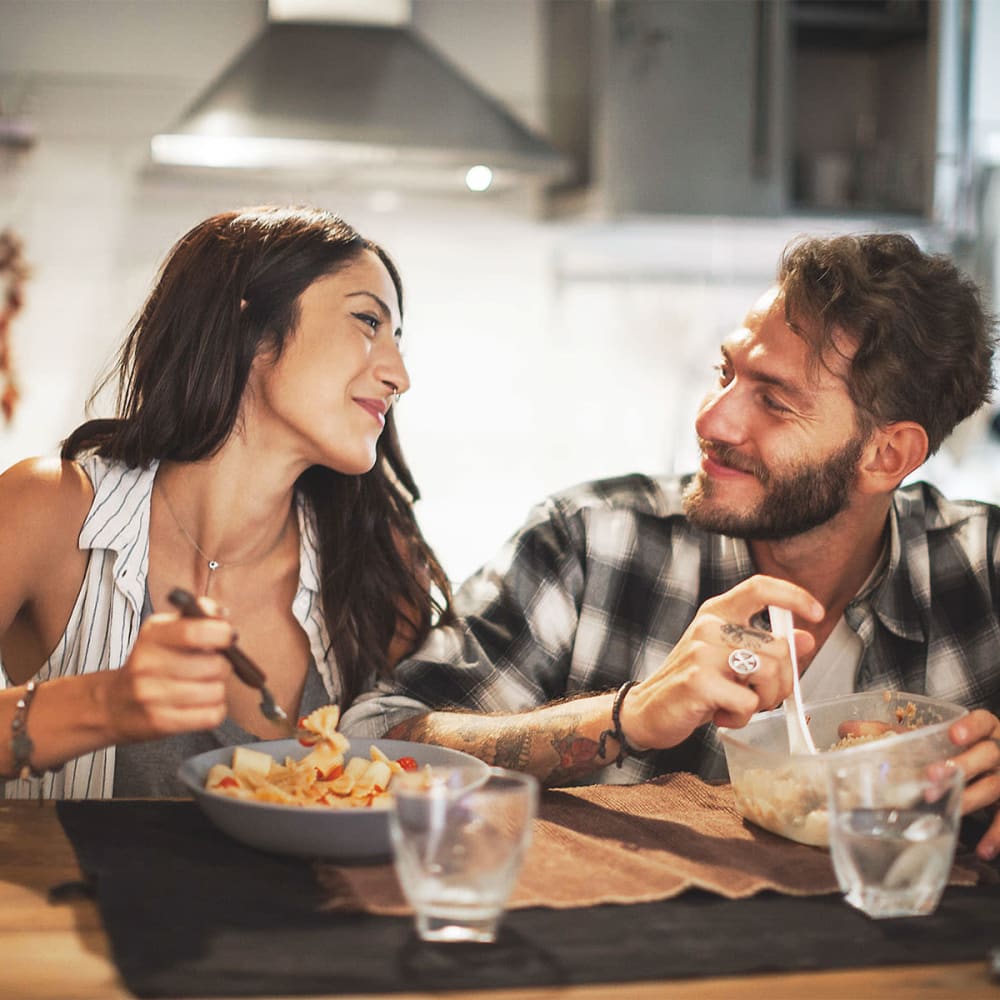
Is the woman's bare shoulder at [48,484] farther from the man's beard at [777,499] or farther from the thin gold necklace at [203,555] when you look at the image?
the man's beard at [777,499]

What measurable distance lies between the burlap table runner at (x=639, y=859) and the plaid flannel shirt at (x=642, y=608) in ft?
1.14

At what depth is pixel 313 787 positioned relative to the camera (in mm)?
1230

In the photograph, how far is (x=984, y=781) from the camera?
1284mm

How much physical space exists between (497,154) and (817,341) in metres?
1.65

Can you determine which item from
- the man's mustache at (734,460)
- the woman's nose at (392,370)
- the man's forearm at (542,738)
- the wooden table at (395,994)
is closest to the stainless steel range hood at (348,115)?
the woman's nose at (392,370)

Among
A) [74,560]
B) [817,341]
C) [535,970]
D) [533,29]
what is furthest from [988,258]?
[535,970]

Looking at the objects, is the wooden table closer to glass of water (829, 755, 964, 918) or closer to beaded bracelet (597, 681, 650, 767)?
glass of water (829, 755, 964, 918)

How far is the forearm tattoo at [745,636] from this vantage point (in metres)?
1.31

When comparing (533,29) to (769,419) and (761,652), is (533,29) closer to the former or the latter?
(769,419)

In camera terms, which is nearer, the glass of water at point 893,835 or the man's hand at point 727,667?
the glass of water at point 893,835

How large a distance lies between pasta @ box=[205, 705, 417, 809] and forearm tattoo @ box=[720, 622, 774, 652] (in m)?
0.34

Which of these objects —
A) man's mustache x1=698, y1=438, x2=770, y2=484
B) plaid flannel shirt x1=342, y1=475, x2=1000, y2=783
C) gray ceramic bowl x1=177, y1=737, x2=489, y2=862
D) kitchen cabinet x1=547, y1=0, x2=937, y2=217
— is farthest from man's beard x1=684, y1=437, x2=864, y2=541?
kitchen cabinet x1=547, y1=0, x2=937, y2=217

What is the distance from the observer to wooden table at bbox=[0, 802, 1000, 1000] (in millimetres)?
904

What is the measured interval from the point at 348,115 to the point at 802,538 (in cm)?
180
